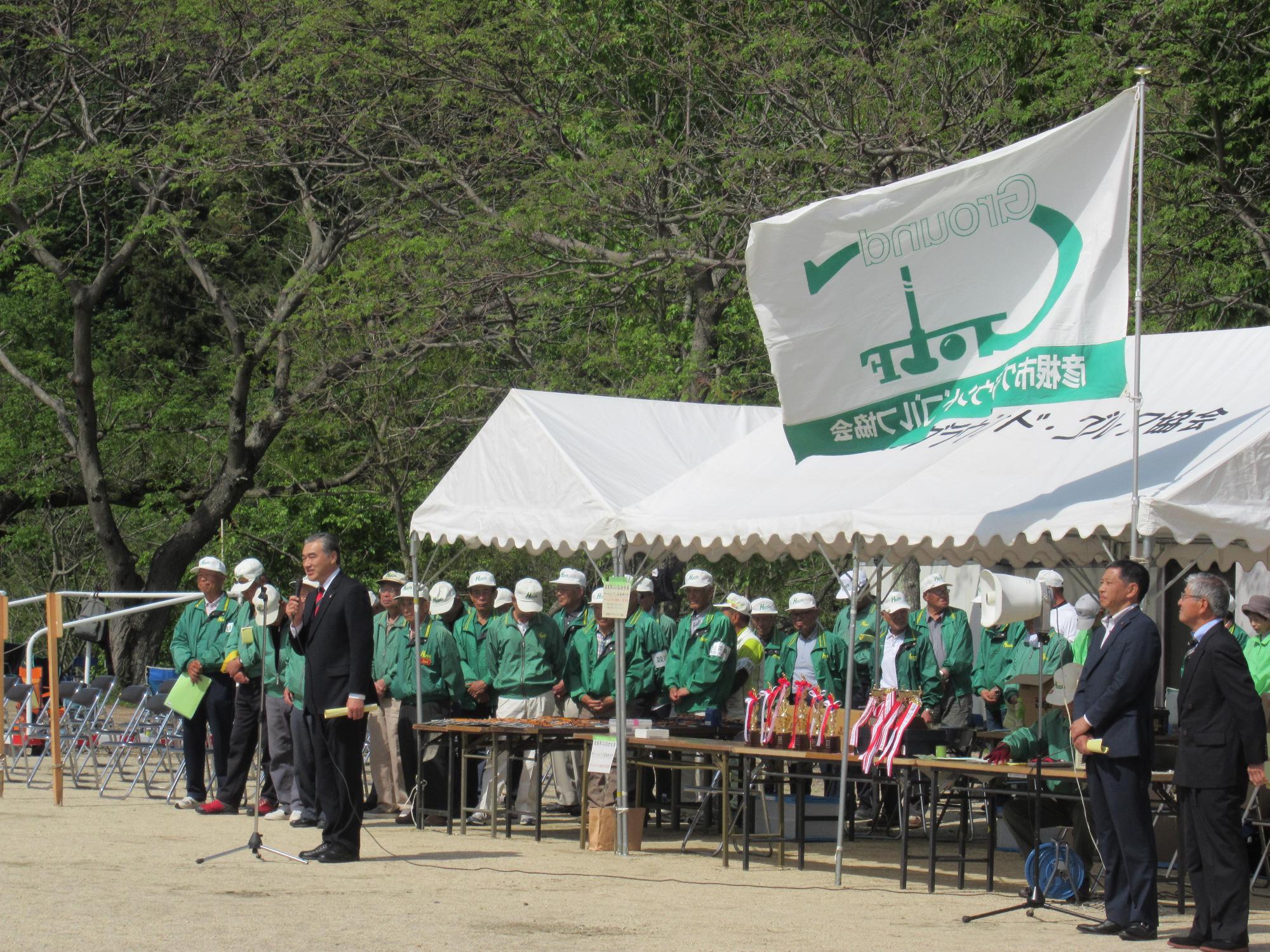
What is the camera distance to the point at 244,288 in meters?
31.1

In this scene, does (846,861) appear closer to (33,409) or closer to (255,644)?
(255,644)

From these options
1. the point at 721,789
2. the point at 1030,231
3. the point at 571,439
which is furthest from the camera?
the point at 571,439

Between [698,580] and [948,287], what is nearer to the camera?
[948,287]

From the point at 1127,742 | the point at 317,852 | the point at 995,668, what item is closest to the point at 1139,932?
the point at 1127,742

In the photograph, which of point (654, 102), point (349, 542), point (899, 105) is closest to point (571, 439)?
point (899, 105)

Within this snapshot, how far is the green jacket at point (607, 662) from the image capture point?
13055 millimetres

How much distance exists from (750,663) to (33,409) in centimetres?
1808

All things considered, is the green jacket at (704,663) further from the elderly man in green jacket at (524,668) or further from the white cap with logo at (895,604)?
the white cap with logo at (895,604)

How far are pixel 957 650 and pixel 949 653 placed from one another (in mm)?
65

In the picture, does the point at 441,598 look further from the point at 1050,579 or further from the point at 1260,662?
the point at 1260,662

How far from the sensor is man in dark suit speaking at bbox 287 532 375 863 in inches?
384

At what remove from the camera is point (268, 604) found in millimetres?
10383

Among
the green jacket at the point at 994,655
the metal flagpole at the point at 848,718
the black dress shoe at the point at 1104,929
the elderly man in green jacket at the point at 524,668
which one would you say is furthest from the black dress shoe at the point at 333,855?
the green jacket at the point at 994,655

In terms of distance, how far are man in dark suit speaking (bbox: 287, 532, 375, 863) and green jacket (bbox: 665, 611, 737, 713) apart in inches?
126
